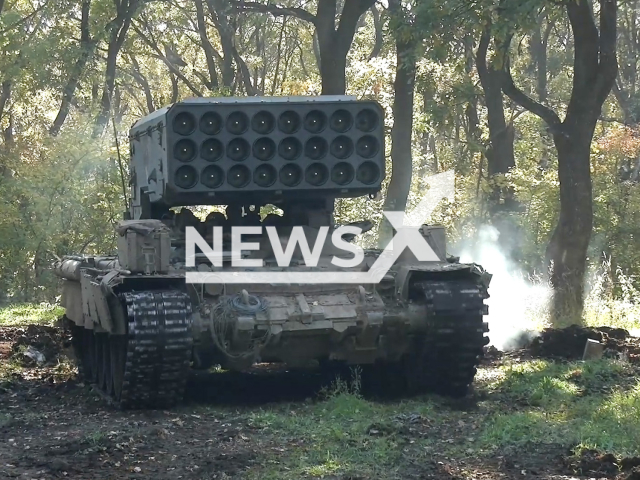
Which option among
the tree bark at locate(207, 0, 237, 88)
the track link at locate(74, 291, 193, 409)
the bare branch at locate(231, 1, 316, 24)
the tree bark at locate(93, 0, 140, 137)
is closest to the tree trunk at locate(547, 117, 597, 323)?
the bare branch at locate(231, 1, 316, 24)

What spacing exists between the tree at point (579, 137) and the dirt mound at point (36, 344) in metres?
6.45

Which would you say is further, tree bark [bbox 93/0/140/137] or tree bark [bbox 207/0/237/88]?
tree bark [bbox 207/0/237/88]

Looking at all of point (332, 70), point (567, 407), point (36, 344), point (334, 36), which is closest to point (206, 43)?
point (334, 36)

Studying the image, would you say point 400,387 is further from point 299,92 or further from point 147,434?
point 299,92

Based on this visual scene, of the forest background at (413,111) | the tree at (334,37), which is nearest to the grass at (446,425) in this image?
the forest background at (413,111)

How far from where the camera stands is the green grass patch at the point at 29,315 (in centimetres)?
1845

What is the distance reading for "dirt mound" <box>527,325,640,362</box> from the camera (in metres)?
12.7

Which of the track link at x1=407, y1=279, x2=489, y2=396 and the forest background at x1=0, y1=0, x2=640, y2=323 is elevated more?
the forest background at x1=0, y1=0, x2=640, y2=323

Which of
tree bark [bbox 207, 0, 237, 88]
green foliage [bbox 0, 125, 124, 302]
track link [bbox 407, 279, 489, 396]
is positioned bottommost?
track link [bbox 407, 279, 489, 396]

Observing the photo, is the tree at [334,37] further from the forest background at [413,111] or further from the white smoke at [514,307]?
the white smoke at [514,307]

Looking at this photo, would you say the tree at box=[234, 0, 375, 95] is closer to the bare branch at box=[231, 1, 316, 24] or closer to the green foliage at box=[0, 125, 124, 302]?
the bare branch at box=[231, 1, 316, 24]

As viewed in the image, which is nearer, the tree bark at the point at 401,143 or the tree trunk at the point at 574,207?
the tree trunk at the point at 574,207

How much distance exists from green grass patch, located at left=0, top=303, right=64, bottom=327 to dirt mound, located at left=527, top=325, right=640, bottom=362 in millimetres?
8121

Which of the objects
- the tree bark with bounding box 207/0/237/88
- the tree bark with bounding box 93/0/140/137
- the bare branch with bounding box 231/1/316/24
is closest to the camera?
the bare branch with bounding box 231/1/316/24
